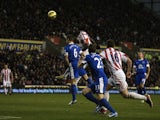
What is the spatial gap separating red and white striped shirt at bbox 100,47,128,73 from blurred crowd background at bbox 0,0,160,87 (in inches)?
838

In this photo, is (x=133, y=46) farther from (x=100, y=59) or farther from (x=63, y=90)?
(x=100, y=59)

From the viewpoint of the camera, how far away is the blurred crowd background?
125 ft

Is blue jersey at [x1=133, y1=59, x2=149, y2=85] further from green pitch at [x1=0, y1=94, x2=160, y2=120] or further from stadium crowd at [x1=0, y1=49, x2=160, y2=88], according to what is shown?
stadium crowd at [x1=0, y1=49, x2=160, y2=88]

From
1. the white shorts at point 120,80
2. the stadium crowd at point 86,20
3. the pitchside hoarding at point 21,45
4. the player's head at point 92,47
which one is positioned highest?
the stadium crowd at point 86,20

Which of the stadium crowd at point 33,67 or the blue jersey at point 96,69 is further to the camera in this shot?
the stadium crowd at point 33,67

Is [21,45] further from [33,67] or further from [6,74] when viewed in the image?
[6,74]

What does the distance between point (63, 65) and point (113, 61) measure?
963 inches

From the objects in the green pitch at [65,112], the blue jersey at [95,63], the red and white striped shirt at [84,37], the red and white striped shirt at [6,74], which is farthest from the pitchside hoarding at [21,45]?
the blue jersey at [95,63]

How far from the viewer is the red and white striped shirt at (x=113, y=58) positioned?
15750 mm

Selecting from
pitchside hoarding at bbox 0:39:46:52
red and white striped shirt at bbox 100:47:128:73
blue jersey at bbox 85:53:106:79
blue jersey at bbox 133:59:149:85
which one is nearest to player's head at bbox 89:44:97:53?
blue jersey at bbox 85:53:106:79

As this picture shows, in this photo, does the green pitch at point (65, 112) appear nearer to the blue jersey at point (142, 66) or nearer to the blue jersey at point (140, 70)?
the blue jersey at point (140, 70)

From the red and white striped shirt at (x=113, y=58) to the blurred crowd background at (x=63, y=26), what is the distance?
69.8 ft

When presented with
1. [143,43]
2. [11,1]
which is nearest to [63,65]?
[11,1]

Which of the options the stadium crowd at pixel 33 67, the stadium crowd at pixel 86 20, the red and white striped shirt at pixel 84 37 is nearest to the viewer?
the red and white striped shirt at pixel 84 37
